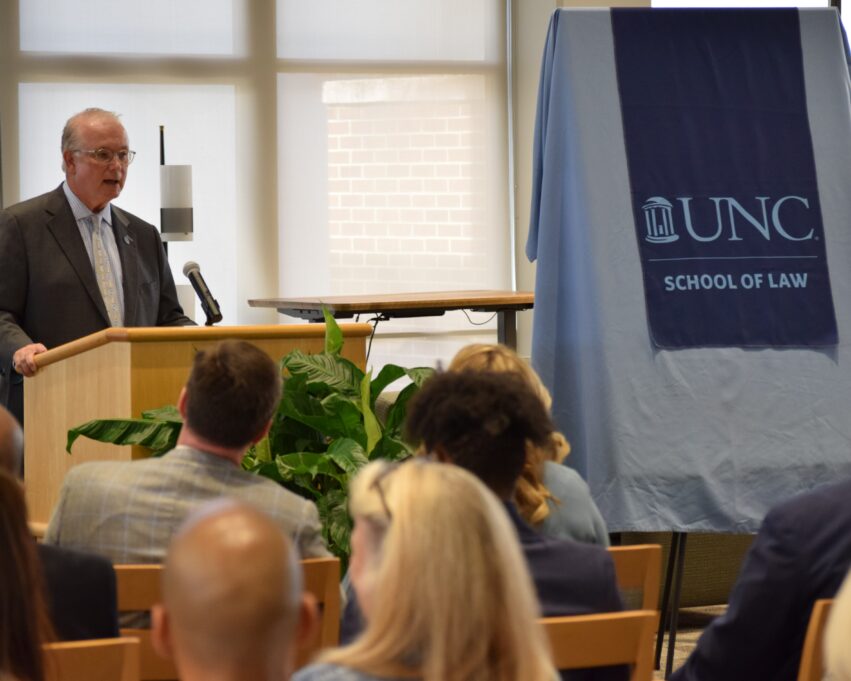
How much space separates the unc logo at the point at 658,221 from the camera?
164 inches

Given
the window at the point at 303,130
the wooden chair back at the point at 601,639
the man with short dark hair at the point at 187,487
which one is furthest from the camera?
the window at the point at 303,130

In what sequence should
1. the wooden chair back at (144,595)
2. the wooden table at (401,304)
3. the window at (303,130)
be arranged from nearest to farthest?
the wooden chair back at (144,595) < the wooden table at (401,304) < the window at (303,130)

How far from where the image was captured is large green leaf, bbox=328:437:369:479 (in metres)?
3.68

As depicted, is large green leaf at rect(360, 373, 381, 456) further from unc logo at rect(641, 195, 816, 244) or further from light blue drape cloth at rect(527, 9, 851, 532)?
unc logo at rect(641, 195, 816, 244)

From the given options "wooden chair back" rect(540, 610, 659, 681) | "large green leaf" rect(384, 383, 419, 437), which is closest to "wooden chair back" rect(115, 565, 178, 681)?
"wooden chair back" rect(540, 610, 659, 681)

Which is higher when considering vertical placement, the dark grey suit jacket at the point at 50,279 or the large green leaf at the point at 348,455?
the dark grey suit jacket at the point at 50,279

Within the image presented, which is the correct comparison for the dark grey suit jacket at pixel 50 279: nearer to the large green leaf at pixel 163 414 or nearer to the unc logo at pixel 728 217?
the large green leaf at pixel 163 414

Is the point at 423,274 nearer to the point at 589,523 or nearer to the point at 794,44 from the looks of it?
the point at 794,44

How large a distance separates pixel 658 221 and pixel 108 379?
1.75m

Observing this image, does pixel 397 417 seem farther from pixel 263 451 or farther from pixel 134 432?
pixel 134 432

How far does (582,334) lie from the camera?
4.13 metres

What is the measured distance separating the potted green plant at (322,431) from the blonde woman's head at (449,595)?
87.9 inches

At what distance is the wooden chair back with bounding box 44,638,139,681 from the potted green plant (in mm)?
1785

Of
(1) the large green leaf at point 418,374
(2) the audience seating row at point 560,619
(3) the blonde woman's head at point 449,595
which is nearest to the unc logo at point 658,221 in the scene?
(1) the large green leaf at point 418,374
